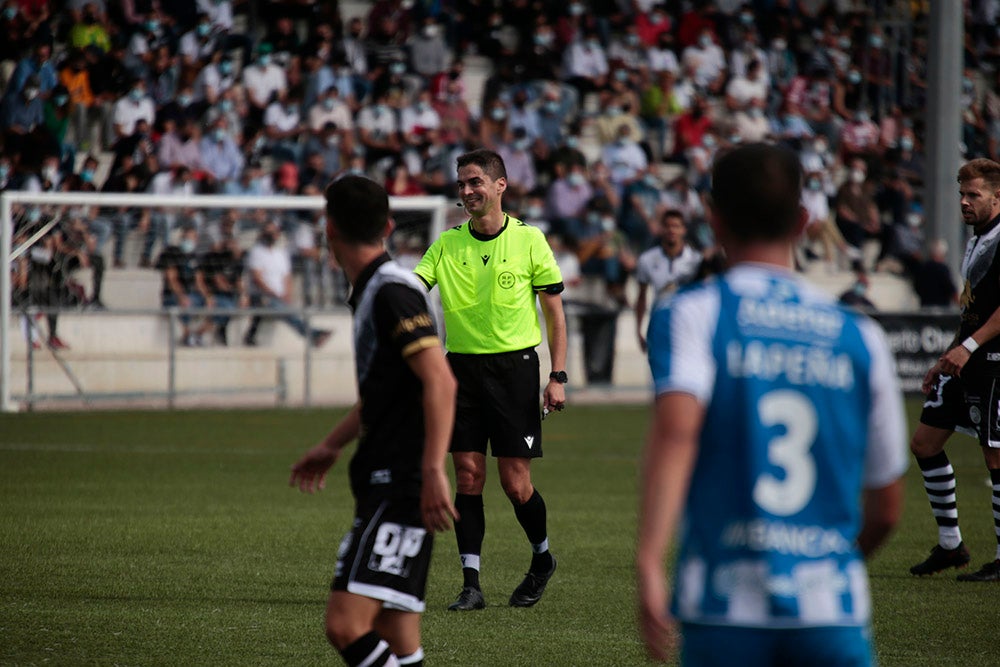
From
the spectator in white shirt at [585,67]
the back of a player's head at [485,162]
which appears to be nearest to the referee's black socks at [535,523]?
the back of a player's head at [485,162]

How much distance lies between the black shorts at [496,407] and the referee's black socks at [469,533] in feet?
0.91

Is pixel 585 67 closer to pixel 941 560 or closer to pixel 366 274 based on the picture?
pixel 941 560

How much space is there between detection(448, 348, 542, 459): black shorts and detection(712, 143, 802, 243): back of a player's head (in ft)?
15.3

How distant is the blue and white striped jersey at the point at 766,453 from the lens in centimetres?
297

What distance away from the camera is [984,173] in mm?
8133

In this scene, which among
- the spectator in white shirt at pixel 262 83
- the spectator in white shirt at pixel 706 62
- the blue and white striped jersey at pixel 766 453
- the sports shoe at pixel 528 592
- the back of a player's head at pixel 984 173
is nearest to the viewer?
the blue and white striped jersey at pixel 766 453

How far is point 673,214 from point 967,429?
761 cm

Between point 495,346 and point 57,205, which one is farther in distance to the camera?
point 57,205

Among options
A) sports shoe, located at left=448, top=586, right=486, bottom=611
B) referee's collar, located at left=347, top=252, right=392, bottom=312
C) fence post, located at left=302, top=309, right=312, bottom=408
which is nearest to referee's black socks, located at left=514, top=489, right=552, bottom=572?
sports shoe, located at left=448, top=586, right=486, bottom=611

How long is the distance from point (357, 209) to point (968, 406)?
5.18 metres

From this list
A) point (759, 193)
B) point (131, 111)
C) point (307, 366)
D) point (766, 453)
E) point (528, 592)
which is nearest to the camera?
point (766, 453)

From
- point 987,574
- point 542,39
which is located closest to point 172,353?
point 542,39

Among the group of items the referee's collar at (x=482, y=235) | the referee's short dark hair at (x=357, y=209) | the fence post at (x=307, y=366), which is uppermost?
the referee's short dark hair at (x=357, y=209)

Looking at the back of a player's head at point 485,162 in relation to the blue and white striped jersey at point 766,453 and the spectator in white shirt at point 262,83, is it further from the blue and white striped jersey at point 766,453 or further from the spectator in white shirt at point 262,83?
the spectator in white shirt at point 262,83
